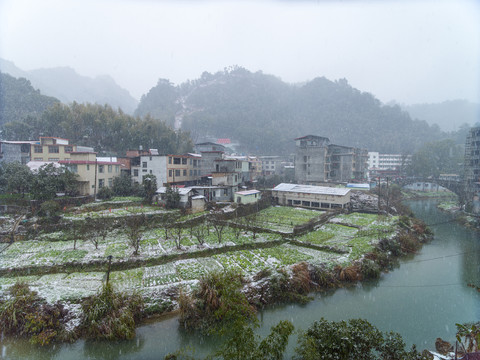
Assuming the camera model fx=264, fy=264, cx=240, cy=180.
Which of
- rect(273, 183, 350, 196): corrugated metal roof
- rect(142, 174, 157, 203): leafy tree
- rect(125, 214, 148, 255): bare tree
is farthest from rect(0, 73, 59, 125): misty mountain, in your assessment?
rect(273, 183, 350, 196): corrugated metal roof

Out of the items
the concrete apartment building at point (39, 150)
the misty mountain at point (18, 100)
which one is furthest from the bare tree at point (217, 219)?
the misty mountain at point (18, 100)

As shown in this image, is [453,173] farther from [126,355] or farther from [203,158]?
[126,355]

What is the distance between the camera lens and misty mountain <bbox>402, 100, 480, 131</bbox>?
301 feet

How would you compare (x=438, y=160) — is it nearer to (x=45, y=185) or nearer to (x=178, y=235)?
(x=178, y=235)

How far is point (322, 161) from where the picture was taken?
37.1 metres

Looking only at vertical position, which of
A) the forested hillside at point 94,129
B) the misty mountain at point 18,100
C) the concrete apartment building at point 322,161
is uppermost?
the misty mountain at point 18,100

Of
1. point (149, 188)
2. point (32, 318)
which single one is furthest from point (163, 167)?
point (32, 318)

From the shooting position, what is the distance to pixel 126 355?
8.17 metres

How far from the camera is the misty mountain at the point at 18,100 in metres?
36.8

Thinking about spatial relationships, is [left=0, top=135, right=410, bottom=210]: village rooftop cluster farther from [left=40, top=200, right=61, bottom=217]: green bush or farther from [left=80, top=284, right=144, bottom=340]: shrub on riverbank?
[left=80, top=284, right=144, bottom=340]: shrub on riverbank

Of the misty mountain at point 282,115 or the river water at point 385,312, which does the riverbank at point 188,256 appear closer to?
the river water at point 385,312

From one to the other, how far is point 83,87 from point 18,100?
279 ft

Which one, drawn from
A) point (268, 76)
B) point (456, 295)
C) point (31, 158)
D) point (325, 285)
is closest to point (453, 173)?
point (456, 295)

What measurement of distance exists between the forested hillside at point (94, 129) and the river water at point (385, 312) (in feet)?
95.5
